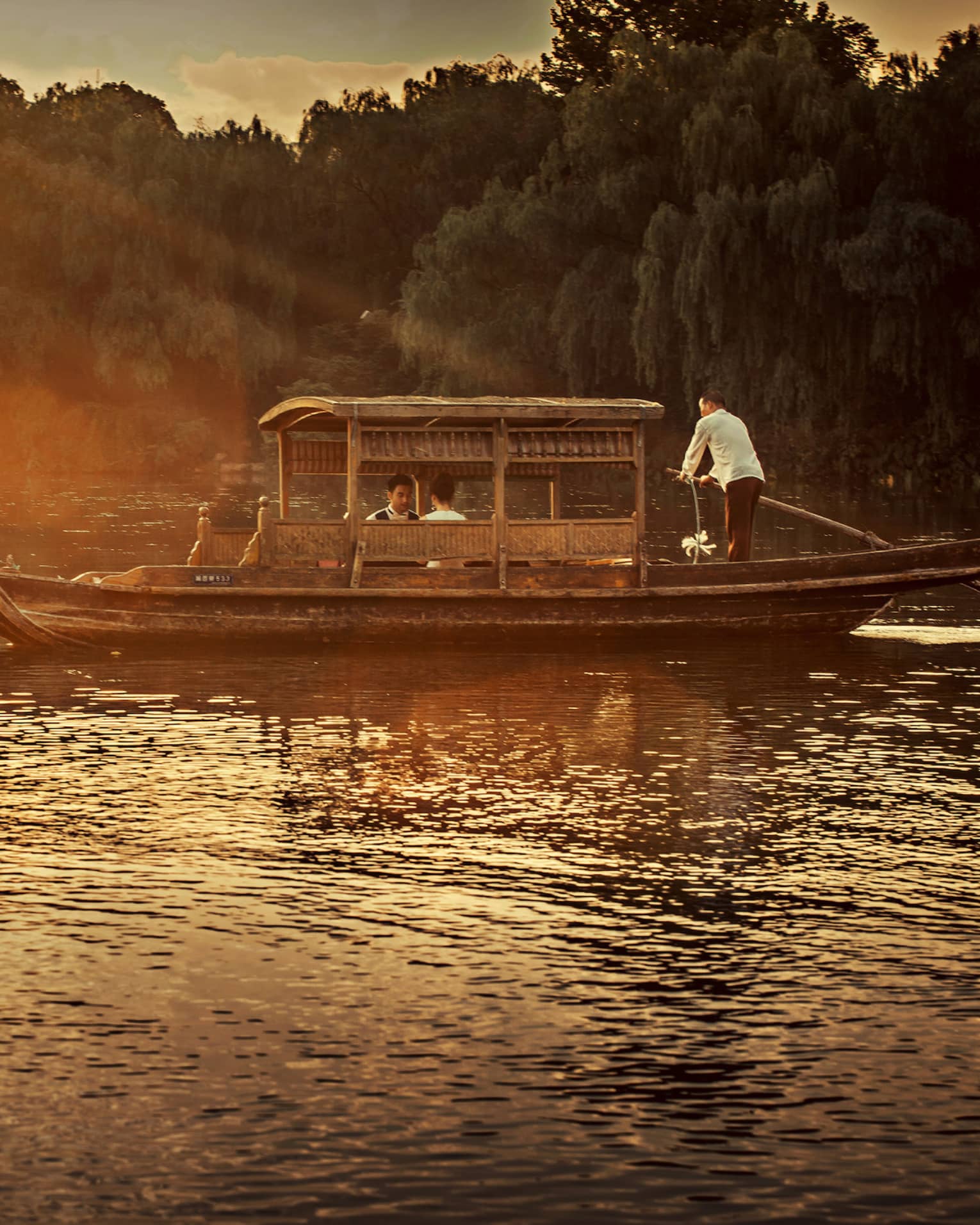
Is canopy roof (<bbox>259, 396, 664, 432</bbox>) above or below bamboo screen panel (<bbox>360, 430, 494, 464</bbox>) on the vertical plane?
above

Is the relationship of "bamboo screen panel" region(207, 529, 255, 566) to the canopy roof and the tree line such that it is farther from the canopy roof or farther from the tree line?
the tree line

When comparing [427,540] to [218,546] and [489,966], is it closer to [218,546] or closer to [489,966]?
[218,546]

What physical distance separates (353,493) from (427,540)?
0.80 metres

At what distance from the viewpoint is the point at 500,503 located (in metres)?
15.2

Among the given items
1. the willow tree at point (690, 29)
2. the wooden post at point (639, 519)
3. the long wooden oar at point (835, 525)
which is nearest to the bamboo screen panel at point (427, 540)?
the wooden post at point (639, 519)

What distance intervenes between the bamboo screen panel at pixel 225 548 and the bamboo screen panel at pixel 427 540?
1.28 m

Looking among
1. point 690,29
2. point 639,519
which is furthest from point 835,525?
point 690,29

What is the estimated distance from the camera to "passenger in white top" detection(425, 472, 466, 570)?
15375mm

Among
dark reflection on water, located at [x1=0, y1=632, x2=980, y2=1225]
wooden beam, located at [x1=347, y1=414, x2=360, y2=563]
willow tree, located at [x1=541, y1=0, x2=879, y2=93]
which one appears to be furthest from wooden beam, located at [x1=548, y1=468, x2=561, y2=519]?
willow tree, located at [x1=541, y1=0, x2=879, y2=93]

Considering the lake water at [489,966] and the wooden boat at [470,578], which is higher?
the wooden boat at [470,578]

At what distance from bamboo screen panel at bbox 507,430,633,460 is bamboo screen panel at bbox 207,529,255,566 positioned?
8.29 feet

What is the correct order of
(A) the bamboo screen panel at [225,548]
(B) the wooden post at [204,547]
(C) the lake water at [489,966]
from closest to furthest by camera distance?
(C) the lake water at [489,966] < (B) the wooden post at [204,547] < (A) the bamboo screen panel at [225,548]

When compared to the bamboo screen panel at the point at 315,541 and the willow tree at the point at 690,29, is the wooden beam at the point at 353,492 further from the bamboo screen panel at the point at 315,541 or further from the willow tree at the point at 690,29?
the willow tree at the point at 690,29

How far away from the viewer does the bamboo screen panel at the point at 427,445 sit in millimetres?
15344
